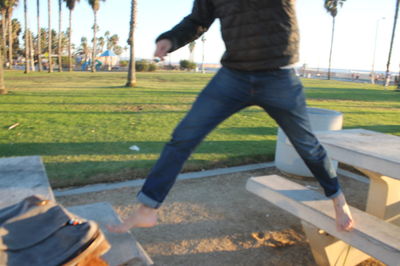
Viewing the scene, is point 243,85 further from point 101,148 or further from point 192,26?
point 101,148

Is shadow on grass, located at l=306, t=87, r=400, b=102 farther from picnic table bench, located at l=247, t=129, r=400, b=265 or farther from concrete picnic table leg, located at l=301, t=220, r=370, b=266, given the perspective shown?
concrete picnic table leg, located at l=301, t=220, r=370, b=266

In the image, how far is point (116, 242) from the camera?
6.78 feet

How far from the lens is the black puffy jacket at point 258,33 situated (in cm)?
197

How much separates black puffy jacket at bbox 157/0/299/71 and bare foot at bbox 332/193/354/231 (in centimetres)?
95

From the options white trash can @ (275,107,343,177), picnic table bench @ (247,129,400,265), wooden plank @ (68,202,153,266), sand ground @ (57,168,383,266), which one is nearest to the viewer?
wooden plank @ (68,202,153,266)

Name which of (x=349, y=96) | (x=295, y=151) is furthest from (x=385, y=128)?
(x=349, y=96)

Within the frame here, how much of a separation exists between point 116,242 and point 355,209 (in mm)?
1631

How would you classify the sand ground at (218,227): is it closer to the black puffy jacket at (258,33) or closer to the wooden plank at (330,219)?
the wooden plank at (330,219)

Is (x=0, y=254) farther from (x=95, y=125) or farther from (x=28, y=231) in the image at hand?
(x=95, y=125)

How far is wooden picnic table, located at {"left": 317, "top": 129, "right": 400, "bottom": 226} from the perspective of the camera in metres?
2.45

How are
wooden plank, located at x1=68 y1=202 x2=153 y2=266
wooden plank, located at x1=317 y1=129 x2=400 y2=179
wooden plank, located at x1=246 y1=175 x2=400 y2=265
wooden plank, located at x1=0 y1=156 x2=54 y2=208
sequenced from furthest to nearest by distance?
wooden plank, located at x1=317 y1=129 x2=400 y2=179, wooden plank, located at x1=0 y1=156 x2=54 y2=208, wooden plank, located at x1=246 y1=175 x2=400 y2=265, wooden plank, located at x1=68 y1=202 x2=153 y2=266

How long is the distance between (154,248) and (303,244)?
52.8 inches

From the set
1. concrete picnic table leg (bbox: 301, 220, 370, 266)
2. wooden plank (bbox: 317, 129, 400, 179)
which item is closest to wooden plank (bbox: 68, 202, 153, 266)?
concrete picnic table leg (bbox: 301, 220, 370, 266)

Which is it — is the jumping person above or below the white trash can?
above
